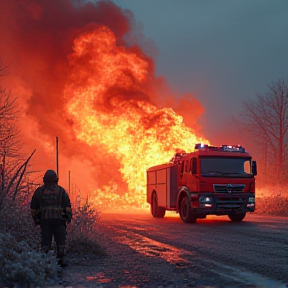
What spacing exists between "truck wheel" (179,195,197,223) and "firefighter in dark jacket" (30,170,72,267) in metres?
9.84

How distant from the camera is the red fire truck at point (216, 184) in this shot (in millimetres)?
17578

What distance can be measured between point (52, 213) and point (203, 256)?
3167mm

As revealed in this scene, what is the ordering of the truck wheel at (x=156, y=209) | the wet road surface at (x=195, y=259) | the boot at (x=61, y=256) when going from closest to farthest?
the wet road surface at (x=195, y=259) → the boot at (x=61, y=256) → the truck wheel at (x=156, y=209)

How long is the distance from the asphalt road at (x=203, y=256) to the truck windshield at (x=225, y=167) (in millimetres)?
2978

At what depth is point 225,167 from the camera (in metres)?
18.0

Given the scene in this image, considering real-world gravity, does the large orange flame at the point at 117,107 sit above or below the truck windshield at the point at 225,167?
above

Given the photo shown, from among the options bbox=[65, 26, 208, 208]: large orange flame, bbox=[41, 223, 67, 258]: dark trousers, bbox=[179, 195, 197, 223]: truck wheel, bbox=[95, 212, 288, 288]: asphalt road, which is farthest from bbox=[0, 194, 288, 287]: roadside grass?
bbox=[65, 26, 208, 208]: large orange flame

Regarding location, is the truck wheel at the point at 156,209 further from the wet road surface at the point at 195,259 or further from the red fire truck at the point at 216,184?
the wet road surface at the point at 195,259

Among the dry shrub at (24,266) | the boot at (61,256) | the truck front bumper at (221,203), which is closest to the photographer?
the dry shrub at (24,266)

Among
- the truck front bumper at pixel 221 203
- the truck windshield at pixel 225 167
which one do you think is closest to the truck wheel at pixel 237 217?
the truck front bumper at pixel 221 203

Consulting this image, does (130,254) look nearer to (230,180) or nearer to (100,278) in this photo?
(100,278)

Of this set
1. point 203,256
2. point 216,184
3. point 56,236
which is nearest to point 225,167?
point 216,184

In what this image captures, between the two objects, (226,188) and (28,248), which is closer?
(28,248)

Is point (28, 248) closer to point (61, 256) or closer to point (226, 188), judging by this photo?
point (61, 256)
